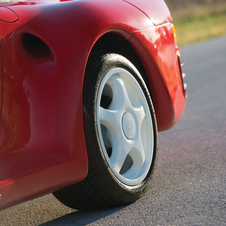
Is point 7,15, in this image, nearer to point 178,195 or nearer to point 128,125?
point 128,125

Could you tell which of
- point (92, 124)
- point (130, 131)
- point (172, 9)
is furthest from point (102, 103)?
point (172, 9)

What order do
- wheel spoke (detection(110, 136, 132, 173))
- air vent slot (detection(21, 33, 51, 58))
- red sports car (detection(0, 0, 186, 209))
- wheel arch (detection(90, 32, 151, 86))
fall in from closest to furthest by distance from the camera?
1. red sports car (detection(0, 0, 186, 209))
2. air vent slot (detection(21, 33, 51, 58))
3. wheel spoke (detection(110, 136, 132, 173))
4. wheel arch (detection(90, 32, 151, 86))

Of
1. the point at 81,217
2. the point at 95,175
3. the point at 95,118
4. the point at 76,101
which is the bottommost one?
the point at 81,217

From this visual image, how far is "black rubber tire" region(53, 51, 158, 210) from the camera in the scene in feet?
7.04

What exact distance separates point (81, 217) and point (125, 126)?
1.84 feet

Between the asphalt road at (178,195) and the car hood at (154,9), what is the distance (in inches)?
41.9

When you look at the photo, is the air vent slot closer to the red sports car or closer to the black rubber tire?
the red sports car

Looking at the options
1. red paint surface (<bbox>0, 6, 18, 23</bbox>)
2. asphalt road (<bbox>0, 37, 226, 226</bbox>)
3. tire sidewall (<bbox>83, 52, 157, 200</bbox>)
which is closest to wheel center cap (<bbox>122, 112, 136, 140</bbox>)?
tire sidewall (<bbox>83, 52, 157, 200</bbox>)

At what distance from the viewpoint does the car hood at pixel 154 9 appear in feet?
8.86

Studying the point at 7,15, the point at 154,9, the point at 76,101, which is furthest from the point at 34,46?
the point at 154,9

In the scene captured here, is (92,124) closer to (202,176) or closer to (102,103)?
(102,103)

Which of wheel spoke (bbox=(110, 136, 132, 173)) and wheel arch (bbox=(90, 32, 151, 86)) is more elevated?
wheel arch (bbox=(90, 32, 151, 86))

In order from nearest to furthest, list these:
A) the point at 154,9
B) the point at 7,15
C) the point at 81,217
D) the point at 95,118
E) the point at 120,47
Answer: the point at 7,15, the point at 95,118, the point at 81,217, the point at 120,47, the point at 154,9

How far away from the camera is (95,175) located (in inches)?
85.9
